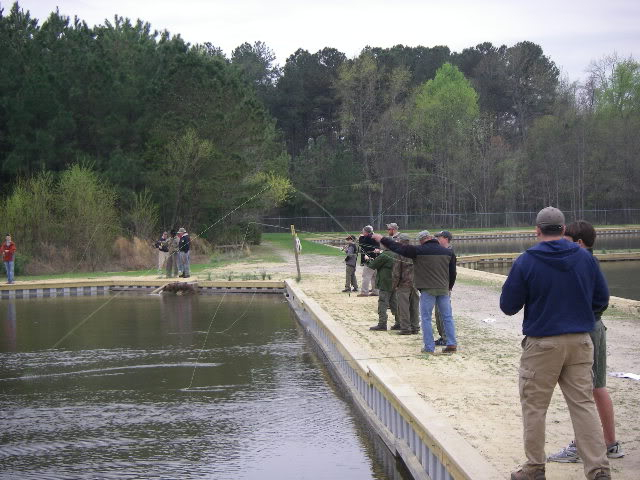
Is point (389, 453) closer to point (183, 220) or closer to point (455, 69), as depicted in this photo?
point (183, 220)

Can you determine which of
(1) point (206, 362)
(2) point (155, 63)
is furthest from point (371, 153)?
(1) point (206, 362)

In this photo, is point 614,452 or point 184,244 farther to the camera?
point 184,244

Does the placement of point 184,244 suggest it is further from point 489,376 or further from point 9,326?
point 489,376

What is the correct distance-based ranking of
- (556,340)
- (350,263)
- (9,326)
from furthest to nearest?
(350,263)
(9,326)
(556,340)

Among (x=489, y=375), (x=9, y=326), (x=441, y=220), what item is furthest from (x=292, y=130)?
(x=489, y=375)

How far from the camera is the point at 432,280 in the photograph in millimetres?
11734

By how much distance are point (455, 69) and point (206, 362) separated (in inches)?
2777

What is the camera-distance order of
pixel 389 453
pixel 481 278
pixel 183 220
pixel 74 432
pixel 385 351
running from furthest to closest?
pixel 183 220
pixel 481 278
pixel 385 351
pixel 74 432
pixel 389 453

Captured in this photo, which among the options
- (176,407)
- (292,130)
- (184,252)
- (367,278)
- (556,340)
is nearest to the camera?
(556,340)

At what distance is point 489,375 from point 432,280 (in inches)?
70.9

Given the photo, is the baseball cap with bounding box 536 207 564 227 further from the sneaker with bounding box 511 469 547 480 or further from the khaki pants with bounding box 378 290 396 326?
the khaki pants with bounding box 378 290 396 326

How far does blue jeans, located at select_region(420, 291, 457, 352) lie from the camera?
38.6 feet

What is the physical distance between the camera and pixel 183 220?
137ft

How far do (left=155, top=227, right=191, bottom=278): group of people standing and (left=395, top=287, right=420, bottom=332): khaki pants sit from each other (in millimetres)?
14699
